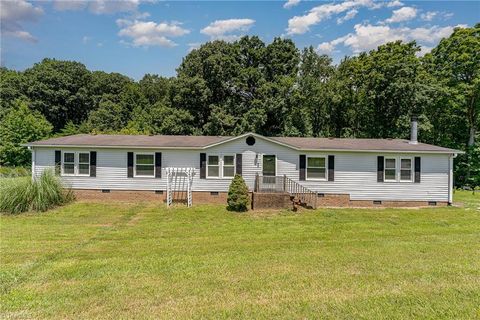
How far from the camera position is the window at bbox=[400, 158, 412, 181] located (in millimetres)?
15961

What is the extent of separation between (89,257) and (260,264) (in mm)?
4115

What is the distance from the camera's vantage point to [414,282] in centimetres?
591

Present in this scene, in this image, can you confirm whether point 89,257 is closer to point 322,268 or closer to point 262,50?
point 322,268

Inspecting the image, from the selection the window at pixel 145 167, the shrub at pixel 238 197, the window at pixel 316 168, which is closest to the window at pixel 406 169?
the window at pixel 316 168

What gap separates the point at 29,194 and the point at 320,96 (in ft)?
84.4

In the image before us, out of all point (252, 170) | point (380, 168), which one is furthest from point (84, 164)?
point (380, 168)

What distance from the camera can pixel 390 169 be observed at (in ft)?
52.5

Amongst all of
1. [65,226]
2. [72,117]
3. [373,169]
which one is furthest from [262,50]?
[72,117]

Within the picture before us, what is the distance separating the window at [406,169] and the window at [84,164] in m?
16.4

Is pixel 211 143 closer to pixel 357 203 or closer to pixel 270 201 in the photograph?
pixel 270 201

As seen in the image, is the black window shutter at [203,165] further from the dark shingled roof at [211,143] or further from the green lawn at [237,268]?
the green lawn at [237,268]

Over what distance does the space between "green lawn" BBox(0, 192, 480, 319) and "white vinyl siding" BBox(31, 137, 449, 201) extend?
405 centimetres

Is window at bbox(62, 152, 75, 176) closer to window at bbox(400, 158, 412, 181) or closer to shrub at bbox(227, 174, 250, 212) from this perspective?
shrub at bbox(227, 174, 250, 212)

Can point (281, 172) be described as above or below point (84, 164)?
below
